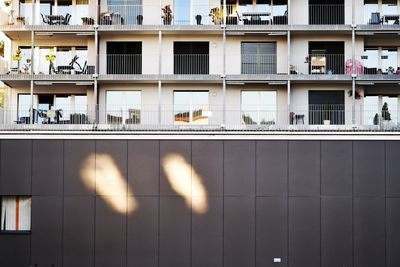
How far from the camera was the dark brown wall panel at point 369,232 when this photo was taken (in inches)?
1022

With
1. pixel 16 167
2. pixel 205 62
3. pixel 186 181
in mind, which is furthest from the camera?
pixel 205 62

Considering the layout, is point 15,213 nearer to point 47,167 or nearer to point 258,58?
point 47,167

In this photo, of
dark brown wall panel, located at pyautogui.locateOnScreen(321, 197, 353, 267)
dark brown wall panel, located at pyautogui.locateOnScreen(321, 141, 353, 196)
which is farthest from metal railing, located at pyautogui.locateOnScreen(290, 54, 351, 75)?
dark brown wall panel, located at pyautogui.locateOnScreen(321, 197, 353, 267)

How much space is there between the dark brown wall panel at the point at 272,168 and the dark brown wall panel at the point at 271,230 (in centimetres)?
38

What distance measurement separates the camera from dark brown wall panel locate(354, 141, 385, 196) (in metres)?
26.2

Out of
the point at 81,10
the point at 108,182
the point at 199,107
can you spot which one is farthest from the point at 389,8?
the point at 108,182

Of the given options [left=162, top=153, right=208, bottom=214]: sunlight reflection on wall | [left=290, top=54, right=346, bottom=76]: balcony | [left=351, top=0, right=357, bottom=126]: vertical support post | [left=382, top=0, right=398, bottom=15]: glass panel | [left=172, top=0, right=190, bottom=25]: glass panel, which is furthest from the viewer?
[left=382, top=0, right=398, bottom=15]: glass panel

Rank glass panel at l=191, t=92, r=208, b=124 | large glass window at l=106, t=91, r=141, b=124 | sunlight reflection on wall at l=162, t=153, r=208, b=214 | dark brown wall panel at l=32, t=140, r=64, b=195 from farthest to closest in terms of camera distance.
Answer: large glass window at l=106, t=91, r=141, b=124, glass panel at l=191, t=92, r=208, b=124, dark brown wall panel at l=32, t=140, r=64, b=195, sunlight reflection on wall at l=162, t=153, r=208, b=214

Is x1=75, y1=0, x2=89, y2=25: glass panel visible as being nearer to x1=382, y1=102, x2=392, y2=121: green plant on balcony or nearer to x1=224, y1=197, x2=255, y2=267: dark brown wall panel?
x1=224, y1=197, x2=255, y2=267: dark brown wall panel

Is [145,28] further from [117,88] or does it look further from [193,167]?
[193,167]

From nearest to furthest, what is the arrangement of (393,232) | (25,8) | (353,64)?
(393,232)
(353,64)
(25,8)

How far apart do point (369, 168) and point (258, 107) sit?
6.28 m

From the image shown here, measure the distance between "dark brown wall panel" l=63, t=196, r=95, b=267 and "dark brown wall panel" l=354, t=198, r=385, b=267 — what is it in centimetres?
1130

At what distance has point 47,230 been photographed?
26.4 metres
